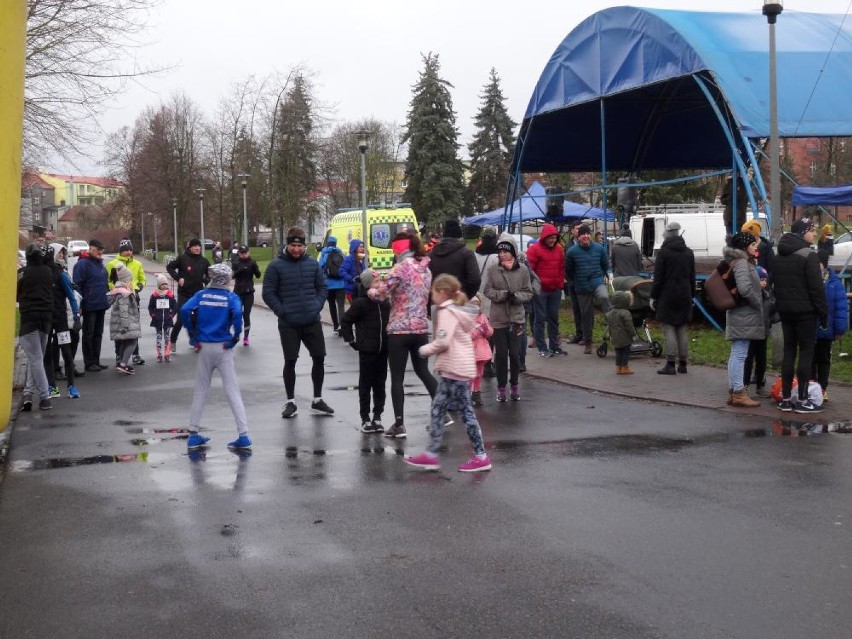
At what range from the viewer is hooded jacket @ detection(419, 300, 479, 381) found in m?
8.02

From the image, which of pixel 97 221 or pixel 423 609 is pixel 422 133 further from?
pixel 423 609

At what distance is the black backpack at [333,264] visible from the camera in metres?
19.9

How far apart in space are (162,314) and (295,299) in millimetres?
6250

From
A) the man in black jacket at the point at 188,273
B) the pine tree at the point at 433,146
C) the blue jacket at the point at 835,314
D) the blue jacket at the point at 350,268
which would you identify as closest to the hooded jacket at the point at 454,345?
the blue jacket at the point at 835,314

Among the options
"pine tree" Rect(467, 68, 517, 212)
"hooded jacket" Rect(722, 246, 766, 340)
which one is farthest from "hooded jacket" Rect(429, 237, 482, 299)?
"pine tree" Rect(467, 68, 517, 212)

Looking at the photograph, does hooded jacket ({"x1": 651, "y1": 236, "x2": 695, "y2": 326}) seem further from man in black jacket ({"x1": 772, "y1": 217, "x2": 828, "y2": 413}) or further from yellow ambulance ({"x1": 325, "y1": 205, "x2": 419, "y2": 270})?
yellow ambulance ({"x1": 325, "y1": 205, "x2": 419, "y2": 270})

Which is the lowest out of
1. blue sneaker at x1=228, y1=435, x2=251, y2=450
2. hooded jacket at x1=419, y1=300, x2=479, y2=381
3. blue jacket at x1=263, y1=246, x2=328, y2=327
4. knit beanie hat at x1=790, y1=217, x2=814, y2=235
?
blue sneaker at x1=228, y1=435, x2=251, y2=450

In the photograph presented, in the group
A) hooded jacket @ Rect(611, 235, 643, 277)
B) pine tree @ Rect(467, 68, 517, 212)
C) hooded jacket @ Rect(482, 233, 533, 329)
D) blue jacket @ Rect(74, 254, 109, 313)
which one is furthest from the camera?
pine tree @ Rect(467, 68, 517, 212)

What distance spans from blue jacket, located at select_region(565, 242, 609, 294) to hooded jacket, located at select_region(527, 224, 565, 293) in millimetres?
379

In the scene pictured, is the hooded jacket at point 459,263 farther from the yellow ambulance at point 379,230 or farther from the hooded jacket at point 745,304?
the yellow ambulance at point 379,230

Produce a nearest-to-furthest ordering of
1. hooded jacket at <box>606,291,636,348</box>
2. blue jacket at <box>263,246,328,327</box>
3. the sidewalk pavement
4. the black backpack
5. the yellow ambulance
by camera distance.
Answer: blue jacket at <box>263,246,328,327</box>
the sidewalk pavement
hooded jacket at <box>606,291,636,348</box>
the black backpack
the yellow ambulance

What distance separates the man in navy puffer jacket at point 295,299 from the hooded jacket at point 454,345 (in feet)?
8.70

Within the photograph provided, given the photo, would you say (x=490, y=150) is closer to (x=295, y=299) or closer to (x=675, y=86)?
(x=675, y=86)

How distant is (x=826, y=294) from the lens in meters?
10.4
